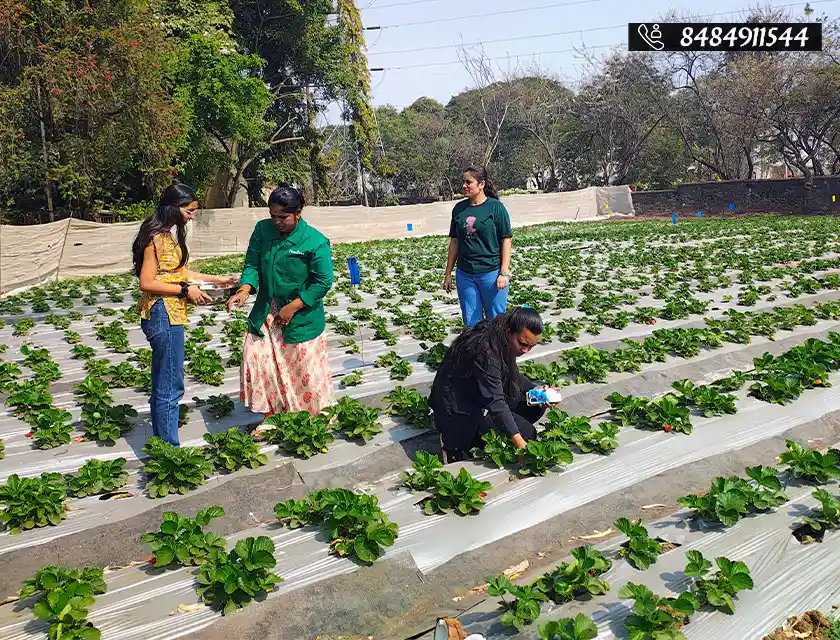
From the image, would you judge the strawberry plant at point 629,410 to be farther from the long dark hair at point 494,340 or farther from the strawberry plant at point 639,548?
the strawberry plant at point 639,548

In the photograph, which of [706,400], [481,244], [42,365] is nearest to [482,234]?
[481,244]

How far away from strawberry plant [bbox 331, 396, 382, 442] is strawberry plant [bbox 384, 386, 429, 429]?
274mm

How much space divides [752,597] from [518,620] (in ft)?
3.34

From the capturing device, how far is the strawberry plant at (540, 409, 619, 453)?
4473mm

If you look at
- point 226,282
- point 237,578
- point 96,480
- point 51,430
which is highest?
point 226,282

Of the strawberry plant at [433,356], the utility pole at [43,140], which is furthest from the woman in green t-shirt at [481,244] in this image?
the utility pole at [43,140]

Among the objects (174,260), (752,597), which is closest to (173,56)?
(174,260)

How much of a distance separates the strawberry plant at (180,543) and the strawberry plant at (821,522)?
2813 millimetres

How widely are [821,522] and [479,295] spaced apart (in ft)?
10.2

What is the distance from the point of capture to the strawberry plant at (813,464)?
389cm

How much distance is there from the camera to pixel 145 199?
2350cm

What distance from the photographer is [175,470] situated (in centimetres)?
409

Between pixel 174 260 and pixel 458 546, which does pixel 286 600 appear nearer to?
pixel 458 546

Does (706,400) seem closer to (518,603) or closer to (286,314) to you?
(518,603)
